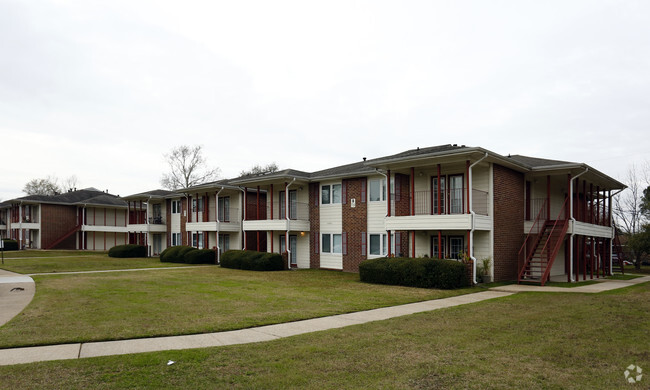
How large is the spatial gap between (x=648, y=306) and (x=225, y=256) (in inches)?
828

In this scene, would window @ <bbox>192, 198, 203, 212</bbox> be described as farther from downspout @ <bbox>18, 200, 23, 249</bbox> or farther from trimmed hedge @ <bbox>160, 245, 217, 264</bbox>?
downspout @ <bbox>18, 200, 23, 249</bbox>

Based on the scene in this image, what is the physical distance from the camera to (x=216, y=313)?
10188 mm

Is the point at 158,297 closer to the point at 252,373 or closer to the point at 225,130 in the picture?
the point at 252,373

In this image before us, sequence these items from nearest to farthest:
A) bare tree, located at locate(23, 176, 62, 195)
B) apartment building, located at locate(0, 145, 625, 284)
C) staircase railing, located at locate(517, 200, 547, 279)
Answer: apartment building, located at locate(0, 145, 625, 284)
staircase railing, located at locate(517, 200, 547, 279)
bare tree, located at locate(23, 176, 62, 195)

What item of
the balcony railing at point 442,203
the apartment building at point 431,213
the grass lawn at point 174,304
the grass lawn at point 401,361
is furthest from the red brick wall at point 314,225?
the grass lawn at point 401,361

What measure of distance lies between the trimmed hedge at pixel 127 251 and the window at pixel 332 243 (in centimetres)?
1972

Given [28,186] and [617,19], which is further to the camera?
[28,186]

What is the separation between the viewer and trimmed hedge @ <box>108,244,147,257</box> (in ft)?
117

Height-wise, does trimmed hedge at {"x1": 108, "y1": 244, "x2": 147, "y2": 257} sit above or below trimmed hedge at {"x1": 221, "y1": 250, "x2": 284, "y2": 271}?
below

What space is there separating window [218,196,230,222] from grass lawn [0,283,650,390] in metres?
23.6

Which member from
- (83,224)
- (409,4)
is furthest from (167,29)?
(83,224)

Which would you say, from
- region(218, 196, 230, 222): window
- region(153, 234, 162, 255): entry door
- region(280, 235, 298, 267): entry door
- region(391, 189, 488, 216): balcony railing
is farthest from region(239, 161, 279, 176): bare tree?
region(391, 189, 488, 216): balcony railing

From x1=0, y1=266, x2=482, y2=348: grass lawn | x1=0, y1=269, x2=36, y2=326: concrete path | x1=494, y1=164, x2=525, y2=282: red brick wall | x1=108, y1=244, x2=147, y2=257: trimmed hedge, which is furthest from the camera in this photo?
x1=108, y1=244, x2=147, y2=257: trimmed hedge

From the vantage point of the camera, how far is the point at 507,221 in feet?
60.9
